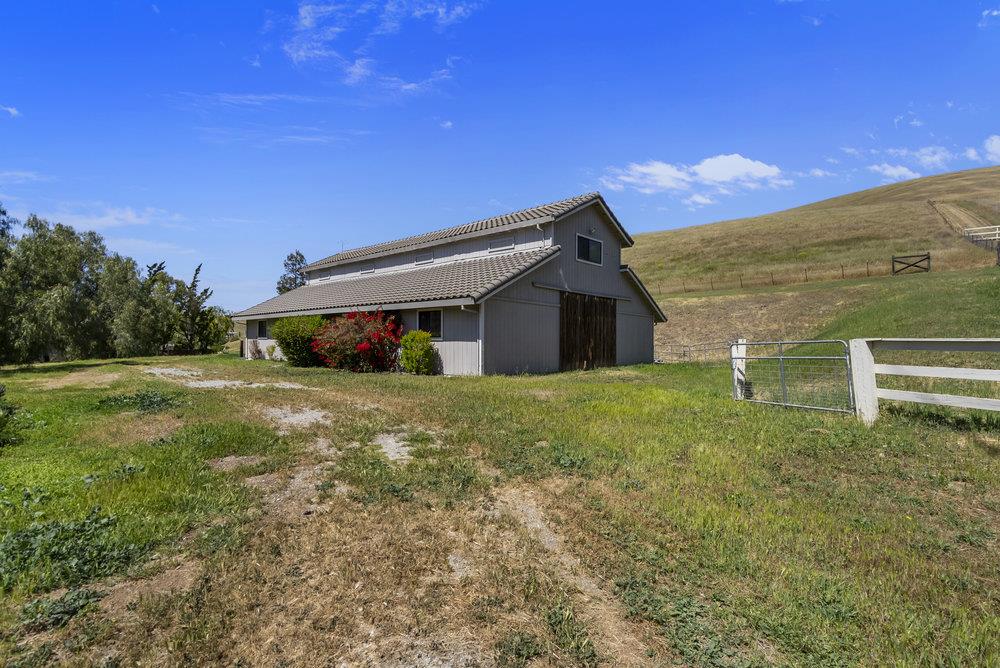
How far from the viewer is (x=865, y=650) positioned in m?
2.88

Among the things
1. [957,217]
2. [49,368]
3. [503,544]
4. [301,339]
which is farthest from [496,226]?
[957,217]

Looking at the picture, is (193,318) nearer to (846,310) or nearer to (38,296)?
(38,296)

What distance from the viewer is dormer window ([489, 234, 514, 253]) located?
20.6 metres

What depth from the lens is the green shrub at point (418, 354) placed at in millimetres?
17297

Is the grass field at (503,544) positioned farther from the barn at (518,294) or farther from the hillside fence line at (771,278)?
the hillside fence line at (771,278)

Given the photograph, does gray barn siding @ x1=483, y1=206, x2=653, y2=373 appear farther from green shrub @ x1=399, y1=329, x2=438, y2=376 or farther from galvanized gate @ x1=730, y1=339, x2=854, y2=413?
galvanized gate @ x1=730, y1=339, x2=854, y2=413

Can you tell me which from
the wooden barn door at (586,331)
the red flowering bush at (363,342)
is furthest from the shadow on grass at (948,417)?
the red flowering bush at (363,342)

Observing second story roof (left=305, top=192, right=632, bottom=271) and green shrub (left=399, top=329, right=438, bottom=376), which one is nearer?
green shrub (left=399, top=329, right=438, bottom=376)

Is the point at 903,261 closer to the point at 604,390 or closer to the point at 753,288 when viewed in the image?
the point at 753,288

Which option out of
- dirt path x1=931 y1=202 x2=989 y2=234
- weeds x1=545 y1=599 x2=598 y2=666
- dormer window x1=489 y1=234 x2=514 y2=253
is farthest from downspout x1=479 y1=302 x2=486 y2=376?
dirt path x1=931 y1=202 x2=989 y2=234

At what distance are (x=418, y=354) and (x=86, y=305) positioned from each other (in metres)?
21.5

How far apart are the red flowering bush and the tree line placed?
38.3ft

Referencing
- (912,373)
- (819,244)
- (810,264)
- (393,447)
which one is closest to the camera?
(393,447)

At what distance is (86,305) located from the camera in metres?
26.2
